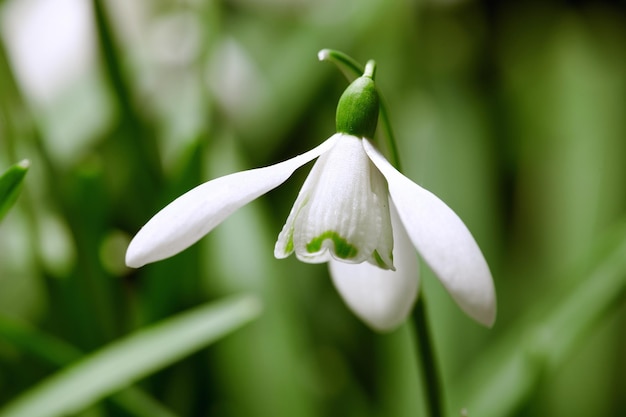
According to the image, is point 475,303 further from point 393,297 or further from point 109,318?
point 109,318

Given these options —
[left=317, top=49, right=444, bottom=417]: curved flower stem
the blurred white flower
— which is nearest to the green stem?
[left=317, top=49, right=444, bottom=417]: curved flower stem

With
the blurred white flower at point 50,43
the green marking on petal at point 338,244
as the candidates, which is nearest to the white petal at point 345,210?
the green marking on petal at point 338,244

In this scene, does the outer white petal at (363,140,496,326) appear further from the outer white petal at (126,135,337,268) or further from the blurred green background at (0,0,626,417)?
the blurred green background at (0,0,626,417)

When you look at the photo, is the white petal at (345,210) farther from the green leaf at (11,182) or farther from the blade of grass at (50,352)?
the blade of grass at (50,352)

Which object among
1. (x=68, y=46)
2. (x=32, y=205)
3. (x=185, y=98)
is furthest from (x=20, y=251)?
(x=68, y=46)

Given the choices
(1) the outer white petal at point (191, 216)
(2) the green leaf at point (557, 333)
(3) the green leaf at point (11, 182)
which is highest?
(3) the green leaf at point (11, 182)

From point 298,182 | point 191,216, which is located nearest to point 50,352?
point 191,216
